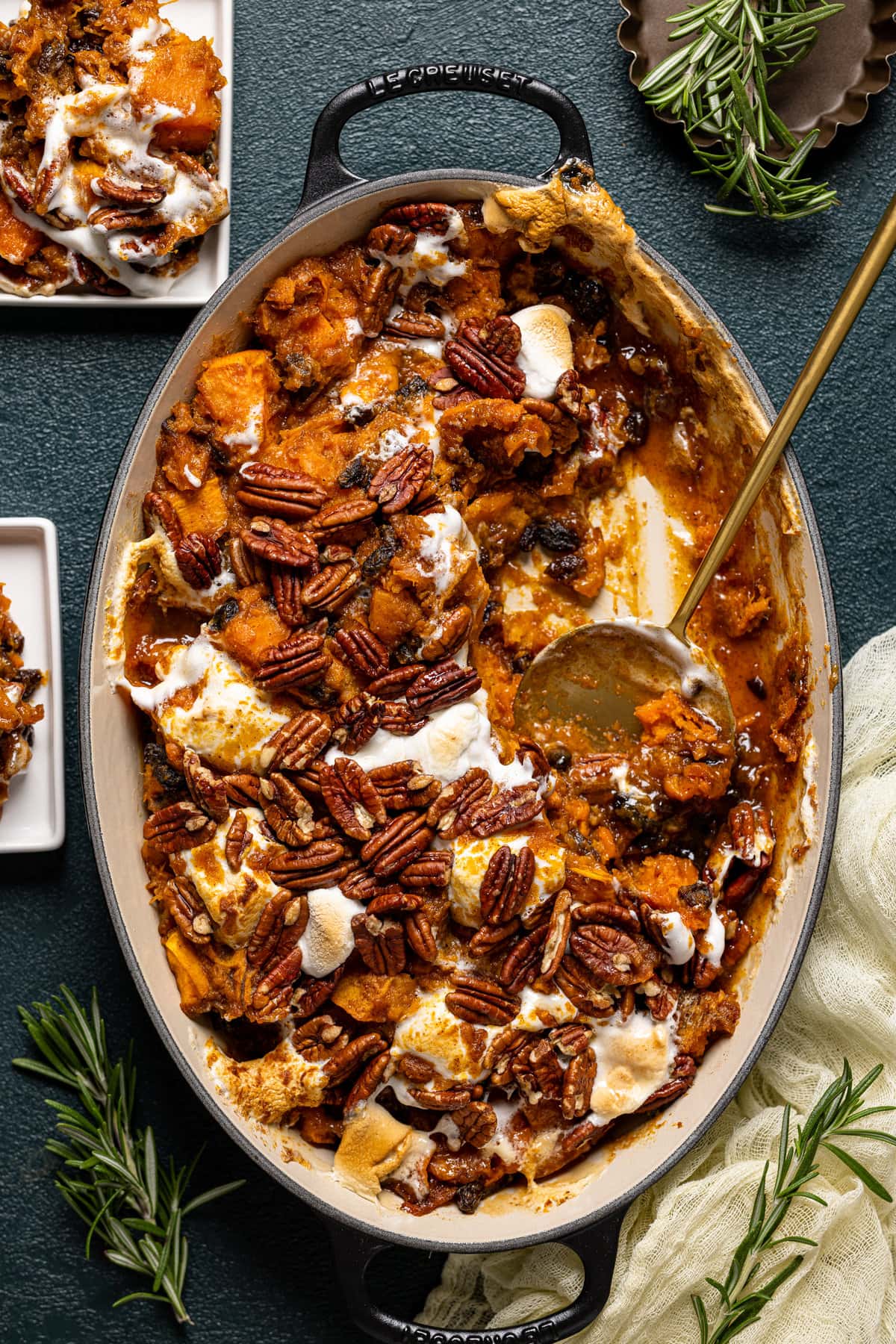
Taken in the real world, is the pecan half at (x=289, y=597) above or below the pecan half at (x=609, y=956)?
above

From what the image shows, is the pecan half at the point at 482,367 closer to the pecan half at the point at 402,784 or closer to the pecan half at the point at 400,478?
the pecan half at the point at 400,478

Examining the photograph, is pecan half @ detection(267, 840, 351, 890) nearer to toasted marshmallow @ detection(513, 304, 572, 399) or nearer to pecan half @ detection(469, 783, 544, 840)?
pecan half @ detection(469, 783, 544, 840)

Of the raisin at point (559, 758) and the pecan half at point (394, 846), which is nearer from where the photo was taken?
the pecan half at point (394, 846)

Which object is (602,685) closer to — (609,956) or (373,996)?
(609,956)

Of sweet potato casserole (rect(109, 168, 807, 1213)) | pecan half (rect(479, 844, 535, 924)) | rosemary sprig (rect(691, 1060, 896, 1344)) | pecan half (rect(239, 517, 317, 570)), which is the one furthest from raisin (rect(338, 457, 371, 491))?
rosemary sprig (rect(691, 1060, 896, 1344))

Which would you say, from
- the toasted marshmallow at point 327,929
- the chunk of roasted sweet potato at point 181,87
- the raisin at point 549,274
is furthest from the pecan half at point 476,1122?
the chunk of roasted sweet potato at point 181,87
